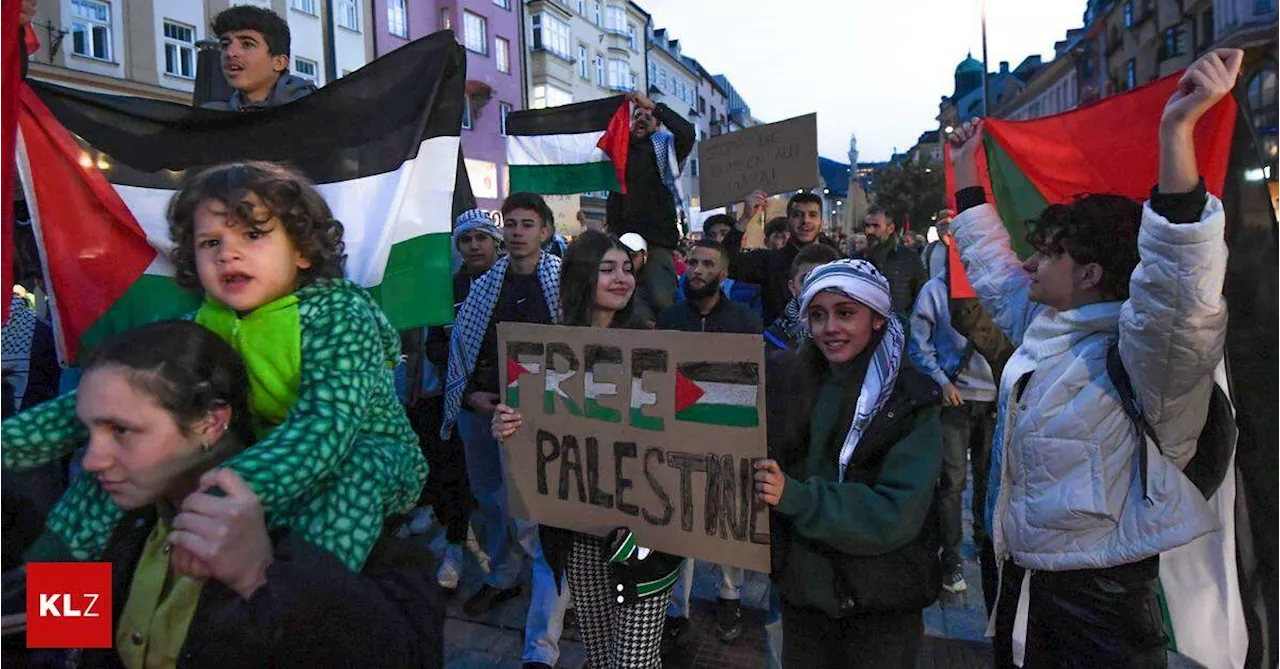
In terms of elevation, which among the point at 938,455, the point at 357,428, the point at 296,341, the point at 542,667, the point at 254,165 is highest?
the point at 254,165

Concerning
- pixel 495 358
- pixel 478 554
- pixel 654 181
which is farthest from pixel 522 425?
pixel 654 181

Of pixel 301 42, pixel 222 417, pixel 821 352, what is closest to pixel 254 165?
pixel 222 417

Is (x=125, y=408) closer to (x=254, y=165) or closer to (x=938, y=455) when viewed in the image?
(x=254, y=165)

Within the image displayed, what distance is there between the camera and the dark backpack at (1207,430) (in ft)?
6.86

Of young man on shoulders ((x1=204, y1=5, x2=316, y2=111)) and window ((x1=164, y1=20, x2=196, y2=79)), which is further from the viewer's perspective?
window ((x1=164, y1=20, x2=196, y2=79))

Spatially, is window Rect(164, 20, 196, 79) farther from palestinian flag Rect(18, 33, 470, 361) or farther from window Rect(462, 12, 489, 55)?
palestinian flag Rect(18, 33, 470, 361)

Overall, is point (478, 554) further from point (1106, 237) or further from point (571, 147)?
point (1106, 237)

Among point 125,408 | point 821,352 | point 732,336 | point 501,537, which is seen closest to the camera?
point 125,408

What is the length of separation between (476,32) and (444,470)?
3255 centimetres

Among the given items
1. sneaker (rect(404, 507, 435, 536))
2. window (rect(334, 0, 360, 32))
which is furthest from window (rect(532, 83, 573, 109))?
sneaker (rect(404, 507, 435, 536))

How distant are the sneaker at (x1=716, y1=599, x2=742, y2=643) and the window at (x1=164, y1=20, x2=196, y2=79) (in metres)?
22.3

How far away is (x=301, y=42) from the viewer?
24781 mm

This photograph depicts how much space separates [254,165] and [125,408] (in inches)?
22.0

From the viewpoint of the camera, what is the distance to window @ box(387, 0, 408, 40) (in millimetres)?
29672
